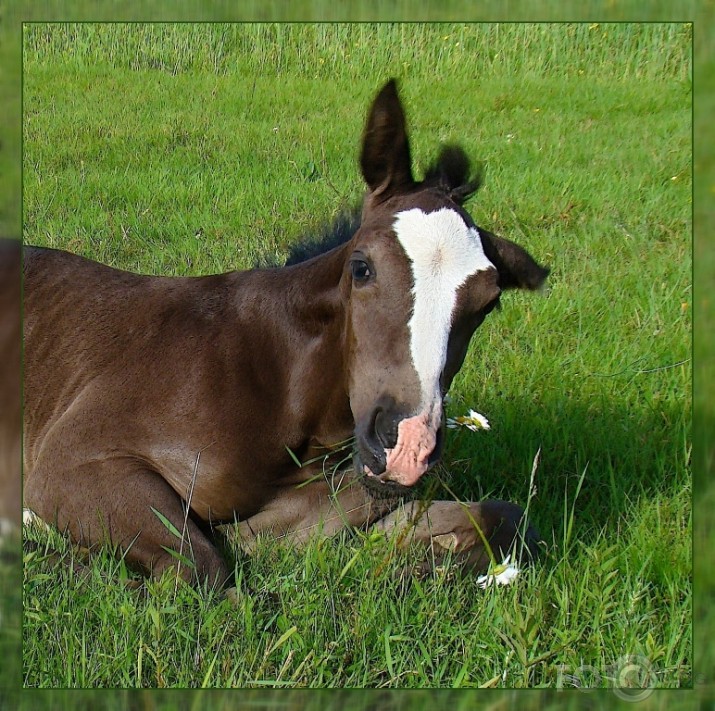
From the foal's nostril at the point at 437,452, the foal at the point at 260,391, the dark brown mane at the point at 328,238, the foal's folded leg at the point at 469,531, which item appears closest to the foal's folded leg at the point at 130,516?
the foal at the point at 260,391

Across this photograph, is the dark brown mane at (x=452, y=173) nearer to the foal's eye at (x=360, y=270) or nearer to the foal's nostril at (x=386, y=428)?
the foal's eye at (x=360, y=270)

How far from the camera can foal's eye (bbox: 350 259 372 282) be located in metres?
3.57

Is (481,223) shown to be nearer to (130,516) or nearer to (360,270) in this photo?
(360,270)

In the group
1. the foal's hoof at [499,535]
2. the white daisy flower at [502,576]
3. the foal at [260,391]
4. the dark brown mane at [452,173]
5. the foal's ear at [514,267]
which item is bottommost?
the foal's hoof at [499,535]

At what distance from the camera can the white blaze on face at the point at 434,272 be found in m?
3.31

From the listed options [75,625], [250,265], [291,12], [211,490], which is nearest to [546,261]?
[250,265]

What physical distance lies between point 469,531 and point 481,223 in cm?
216

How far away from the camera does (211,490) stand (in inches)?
161

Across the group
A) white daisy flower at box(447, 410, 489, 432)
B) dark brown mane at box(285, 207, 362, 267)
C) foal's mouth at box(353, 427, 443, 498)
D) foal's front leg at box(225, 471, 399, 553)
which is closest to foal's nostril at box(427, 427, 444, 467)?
foal's mouth at box(353, 427, 443, 498)

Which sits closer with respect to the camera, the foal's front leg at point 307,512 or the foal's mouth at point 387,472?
the foal's mouth at point 387,472

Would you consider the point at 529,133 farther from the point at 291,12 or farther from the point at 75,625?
the point at 75,625

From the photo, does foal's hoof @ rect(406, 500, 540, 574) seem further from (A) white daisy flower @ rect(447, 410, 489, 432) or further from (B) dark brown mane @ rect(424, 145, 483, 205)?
(B) dark brown mane @ rect(424, 145, 483, 205)

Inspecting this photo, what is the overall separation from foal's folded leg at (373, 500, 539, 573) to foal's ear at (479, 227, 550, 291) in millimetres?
916

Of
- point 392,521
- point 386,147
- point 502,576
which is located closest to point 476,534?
point 392,521
